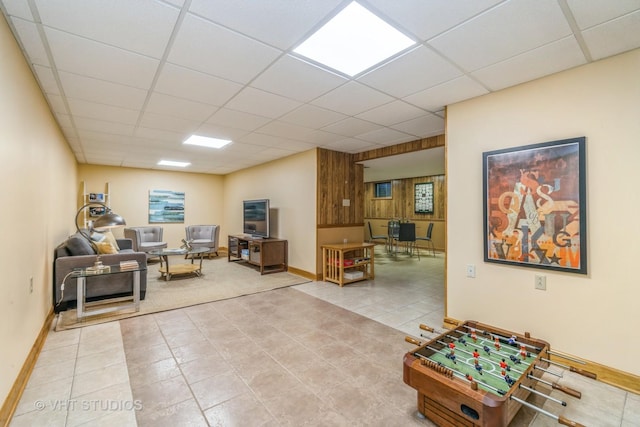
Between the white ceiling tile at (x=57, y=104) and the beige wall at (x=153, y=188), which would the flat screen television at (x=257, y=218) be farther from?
the white ceiling tile at (x=57, y=104)

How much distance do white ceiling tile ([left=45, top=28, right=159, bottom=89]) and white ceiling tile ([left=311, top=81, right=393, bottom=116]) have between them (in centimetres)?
148

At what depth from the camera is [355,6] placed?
160cm

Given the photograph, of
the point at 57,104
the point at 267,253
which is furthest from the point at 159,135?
the point at 267,253

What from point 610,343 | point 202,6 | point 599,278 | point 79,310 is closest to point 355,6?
point 202,6

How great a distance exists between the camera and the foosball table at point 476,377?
135 centimetres

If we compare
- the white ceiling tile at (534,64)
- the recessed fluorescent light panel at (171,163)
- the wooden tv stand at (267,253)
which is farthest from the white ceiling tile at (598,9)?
the recessed fluorescent light panel at (171,163)

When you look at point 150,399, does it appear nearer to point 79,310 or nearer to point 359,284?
point 79,310

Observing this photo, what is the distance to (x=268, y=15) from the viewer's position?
163 cm

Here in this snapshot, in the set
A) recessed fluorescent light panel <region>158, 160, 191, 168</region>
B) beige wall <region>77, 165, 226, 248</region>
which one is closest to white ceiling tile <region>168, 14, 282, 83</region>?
recessed fluorescent light panel <region>158, 160, 191, 168</region>

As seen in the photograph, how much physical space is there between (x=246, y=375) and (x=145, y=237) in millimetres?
6099

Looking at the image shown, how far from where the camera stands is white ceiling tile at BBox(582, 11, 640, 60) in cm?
167

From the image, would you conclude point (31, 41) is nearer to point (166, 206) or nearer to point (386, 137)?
point (386, 137)

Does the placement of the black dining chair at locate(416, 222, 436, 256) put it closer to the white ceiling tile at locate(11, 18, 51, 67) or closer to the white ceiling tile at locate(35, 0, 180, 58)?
the white ceiling tile at locate(35, 0, 180, 58)

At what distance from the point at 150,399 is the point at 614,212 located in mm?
3443
